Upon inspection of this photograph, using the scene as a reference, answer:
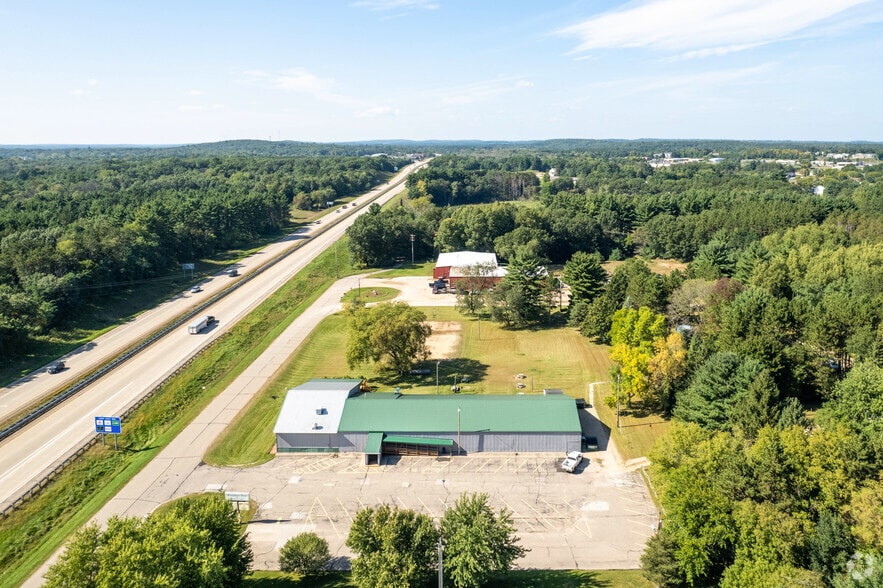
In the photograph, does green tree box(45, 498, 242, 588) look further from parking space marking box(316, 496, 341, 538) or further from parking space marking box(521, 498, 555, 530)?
parking space marking box(521, 498, 555, 530)

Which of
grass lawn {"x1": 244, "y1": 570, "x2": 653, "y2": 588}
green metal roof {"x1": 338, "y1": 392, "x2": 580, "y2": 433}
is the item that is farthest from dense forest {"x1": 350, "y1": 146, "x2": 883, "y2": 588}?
green metal roof {"x1": 338, "y1": 392, "x2": 580, "y2": 433}

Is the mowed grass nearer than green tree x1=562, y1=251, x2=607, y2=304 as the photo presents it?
Yes

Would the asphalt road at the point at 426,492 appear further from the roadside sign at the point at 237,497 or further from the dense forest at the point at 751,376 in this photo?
the dense forest at the point at 751,376

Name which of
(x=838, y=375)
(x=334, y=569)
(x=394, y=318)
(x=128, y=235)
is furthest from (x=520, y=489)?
(x=128, y=235)

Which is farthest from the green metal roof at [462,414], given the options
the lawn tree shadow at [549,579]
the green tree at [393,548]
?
the green tree at [393,548]

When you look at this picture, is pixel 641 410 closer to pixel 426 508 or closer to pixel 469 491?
pixel 469 491

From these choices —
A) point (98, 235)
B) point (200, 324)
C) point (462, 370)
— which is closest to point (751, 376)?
point (462, 370)
